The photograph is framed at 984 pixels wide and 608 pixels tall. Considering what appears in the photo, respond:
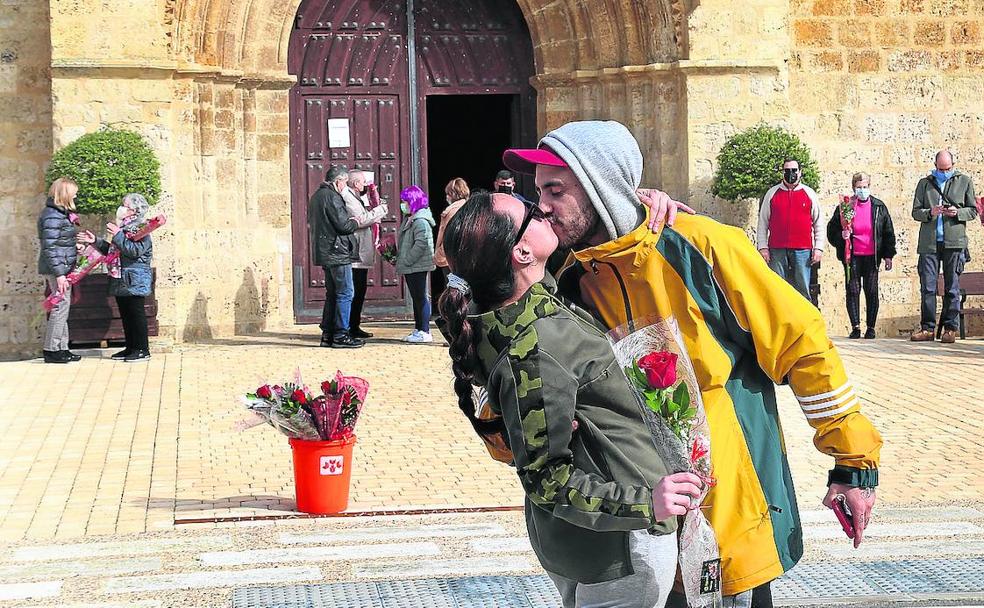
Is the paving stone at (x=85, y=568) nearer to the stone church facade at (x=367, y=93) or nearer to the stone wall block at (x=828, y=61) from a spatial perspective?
the stone church facade at (x=367, y=93)

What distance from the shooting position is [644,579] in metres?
3.00

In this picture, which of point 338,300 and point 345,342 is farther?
point 345,342

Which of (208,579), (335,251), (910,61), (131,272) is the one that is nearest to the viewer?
(208,579)

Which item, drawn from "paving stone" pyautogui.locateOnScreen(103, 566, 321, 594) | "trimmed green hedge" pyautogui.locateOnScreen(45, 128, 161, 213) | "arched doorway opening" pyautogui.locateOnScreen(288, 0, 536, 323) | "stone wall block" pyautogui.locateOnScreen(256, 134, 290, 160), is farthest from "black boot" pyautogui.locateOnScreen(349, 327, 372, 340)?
"paving stone" pyautogui.locateOnScreen(103, 566, 321, 594)

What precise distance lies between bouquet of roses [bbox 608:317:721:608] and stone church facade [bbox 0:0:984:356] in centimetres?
1152

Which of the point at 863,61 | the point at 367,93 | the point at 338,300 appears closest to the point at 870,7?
the point at 863,61

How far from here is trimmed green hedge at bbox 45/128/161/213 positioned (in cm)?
1308

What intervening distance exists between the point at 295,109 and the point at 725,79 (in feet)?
15.2

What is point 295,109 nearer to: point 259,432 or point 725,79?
point 725,79

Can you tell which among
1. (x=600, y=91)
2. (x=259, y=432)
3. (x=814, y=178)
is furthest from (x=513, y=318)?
(x=600, y=91)

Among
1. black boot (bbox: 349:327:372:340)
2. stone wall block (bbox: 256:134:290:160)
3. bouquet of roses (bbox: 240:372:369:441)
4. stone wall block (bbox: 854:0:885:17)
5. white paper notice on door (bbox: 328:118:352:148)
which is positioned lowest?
black boot (bbox: 349:327:372:340)

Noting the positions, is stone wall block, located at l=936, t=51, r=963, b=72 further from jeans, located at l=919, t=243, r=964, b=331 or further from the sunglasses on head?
the sunglasses on head

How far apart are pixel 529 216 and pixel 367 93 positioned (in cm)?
1334

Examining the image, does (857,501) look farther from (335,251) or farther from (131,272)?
(335,251)
